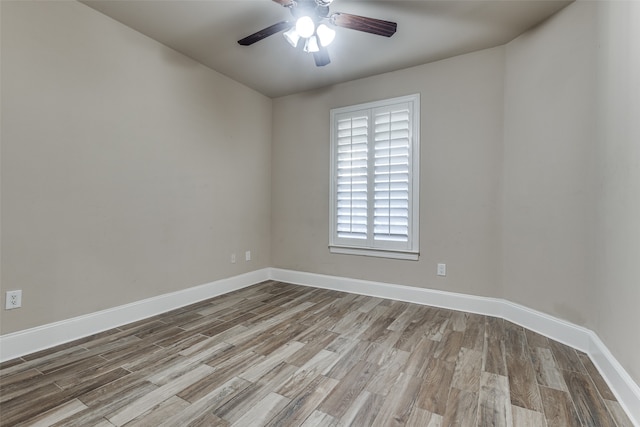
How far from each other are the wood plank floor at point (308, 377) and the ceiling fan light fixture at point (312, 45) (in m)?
2.36

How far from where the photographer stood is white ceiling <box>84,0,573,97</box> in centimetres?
229

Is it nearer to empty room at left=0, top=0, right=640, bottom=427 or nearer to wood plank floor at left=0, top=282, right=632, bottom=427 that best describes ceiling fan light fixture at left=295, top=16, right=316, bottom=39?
empty room at left=0, top=0, right=640, bottom=427

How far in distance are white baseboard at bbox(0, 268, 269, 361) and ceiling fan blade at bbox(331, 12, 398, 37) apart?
2936mm

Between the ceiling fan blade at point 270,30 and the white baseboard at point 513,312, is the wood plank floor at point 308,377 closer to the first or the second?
the white baseboard at point 513,312

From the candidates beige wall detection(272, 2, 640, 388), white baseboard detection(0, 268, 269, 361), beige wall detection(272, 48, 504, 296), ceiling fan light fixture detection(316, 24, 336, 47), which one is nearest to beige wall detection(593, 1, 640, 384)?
beige wall detection(272, 2, 640, 388)

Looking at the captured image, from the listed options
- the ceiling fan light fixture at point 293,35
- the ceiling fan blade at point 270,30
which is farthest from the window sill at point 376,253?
the ceiling fan blade at point 270,30

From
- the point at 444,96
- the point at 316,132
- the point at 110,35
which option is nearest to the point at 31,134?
the point at 110,35

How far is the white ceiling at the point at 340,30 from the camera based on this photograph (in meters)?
2.29

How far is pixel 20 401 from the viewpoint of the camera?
A: 1569 millimetres

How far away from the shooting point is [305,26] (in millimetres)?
2018

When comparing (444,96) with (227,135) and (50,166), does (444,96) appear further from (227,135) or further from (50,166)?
(50,166)

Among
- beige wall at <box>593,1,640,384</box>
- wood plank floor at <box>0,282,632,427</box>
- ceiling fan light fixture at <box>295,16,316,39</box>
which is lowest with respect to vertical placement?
wood plank floor at <box>0,282,632,427</box>

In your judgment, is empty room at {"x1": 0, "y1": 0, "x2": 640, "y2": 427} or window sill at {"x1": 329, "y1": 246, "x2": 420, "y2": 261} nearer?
empty room at {"x1": 0, "y1": 0, "x2": 640, "y2": 427}

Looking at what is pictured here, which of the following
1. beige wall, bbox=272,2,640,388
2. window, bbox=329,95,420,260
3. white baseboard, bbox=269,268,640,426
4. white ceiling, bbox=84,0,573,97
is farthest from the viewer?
window, bbox=329,95,420,260
